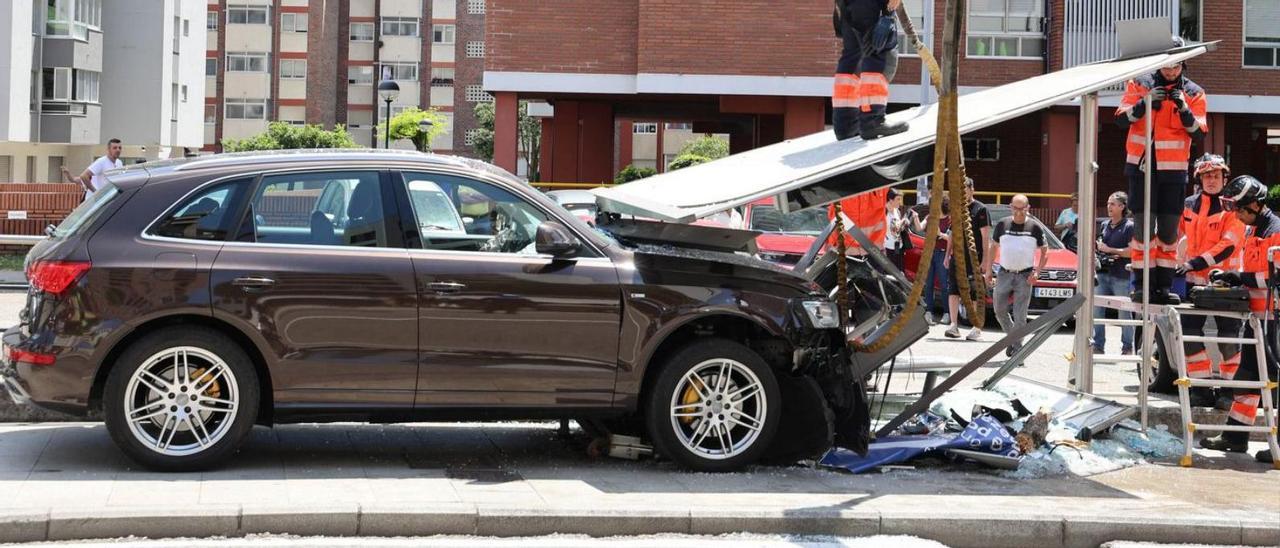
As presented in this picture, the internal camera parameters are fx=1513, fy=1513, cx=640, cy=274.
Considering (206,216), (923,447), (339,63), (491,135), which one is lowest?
(923,447)

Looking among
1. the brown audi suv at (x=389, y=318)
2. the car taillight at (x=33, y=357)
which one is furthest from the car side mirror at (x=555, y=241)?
the car taillight at (x=33, y=357)

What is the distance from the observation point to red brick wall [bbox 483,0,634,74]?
32.3 m

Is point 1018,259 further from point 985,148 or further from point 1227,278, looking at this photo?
point 985,148

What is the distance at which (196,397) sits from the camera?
7.69 m

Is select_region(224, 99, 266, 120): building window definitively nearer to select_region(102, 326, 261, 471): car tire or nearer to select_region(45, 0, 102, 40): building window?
select_region(45, 0, 102, 40): building window

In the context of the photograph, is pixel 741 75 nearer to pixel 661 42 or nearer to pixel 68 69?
pixel 661 42

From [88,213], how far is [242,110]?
254ft

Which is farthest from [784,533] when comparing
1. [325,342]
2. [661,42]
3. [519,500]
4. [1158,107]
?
[661,42]

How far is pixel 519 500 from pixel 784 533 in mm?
1290

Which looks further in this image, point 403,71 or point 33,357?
point 403,71

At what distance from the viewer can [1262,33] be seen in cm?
3406

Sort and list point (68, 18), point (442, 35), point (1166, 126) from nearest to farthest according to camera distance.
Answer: point (1166, 126) → point (68, 18) → point (442, 35)

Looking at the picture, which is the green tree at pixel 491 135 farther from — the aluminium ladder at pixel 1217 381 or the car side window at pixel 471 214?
the car side window at pixel 471 214

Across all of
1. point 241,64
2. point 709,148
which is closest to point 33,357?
point 709,148
